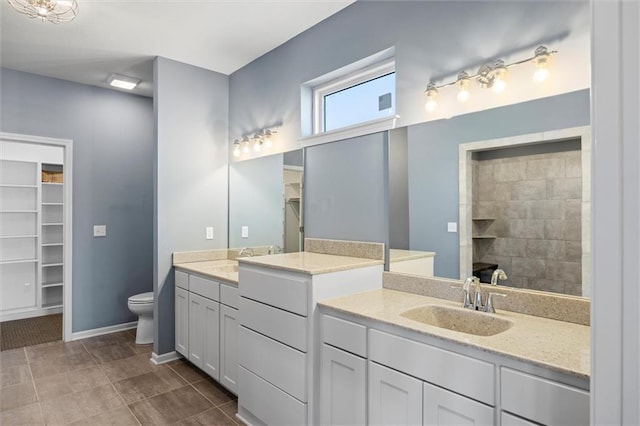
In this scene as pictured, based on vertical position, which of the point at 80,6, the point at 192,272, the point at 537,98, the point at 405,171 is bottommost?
the point at 192,272

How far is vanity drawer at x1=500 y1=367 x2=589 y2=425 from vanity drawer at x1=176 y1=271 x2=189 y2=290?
260cm

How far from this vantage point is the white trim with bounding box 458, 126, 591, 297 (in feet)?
5.05

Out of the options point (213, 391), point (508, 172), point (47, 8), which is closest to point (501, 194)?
point (508, 172)

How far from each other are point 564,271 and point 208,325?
2.36m

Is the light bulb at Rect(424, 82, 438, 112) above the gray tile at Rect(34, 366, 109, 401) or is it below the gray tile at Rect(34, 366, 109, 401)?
above

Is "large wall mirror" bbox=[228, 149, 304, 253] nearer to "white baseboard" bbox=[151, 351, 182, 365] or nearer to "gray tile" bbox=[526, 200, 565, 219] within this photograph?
"white baseboard" bbox=[151, 351, 182, 365]

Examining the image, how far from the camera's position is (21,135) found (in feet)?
11.9

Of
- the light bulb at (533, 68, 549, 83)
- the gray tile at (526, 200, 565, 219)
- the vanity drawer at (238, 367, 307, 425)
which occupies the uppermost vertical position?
the light bulb at (533, 68, 549, 83)

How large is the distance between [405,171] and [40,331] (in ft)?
14.6

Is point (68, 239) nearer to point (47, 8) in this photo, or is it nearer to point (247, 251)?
point (247, 251)

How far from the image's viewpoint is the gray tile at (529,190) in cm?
168

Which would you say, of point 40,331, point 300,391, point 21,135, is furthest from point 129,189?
point 300,391

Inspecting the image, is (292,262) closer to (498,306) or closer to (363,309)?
(363,309)

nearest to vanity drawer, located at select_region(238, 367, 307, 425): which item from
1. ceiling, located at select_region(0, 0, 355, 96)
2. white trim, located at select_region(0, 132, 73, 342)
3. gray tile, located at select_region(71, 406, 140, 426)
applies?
gray tile, located at select_region(71, 406, 140, 426)
